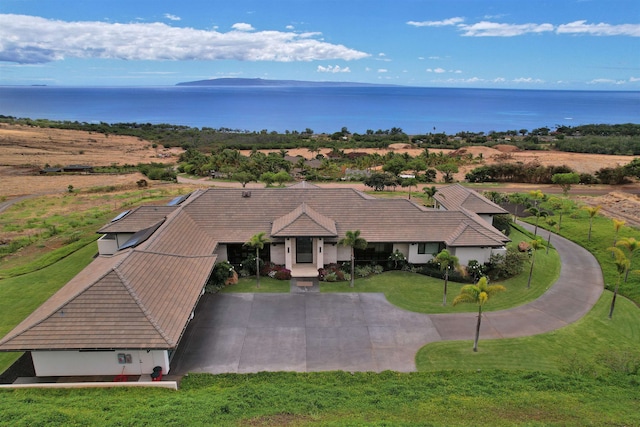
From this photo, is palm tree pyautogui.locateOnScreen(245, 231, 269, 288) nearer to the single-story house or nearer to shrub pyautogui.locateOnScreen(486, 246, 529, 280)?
the single-story house

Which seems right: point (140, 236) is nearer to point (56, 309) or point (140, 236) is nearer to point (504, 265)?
point (56, 309)

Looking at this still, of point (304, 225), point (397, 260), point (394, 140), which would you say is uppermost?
point (394, 140)

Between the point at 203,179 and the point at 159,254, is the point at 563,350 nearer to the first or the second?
the point at 159,254

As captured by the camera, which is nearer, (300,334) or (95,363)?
(95,363)

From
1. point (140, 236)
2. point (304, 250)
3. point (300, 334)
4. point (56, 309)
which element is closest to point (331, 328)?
point (300, 334)

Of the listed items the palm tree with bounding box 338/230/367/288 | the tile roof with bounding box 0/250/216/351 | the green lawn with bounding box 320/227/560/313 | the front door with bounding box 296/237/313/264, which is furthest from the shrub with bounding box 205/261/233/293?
the palm tree with bounding box 338/230/367/288

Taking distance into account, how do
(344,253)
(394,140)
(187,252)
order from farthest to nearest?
(394,140)
(344,253)
(187,252)

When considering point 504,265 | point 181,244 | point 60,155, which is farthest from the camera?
point 60,155
